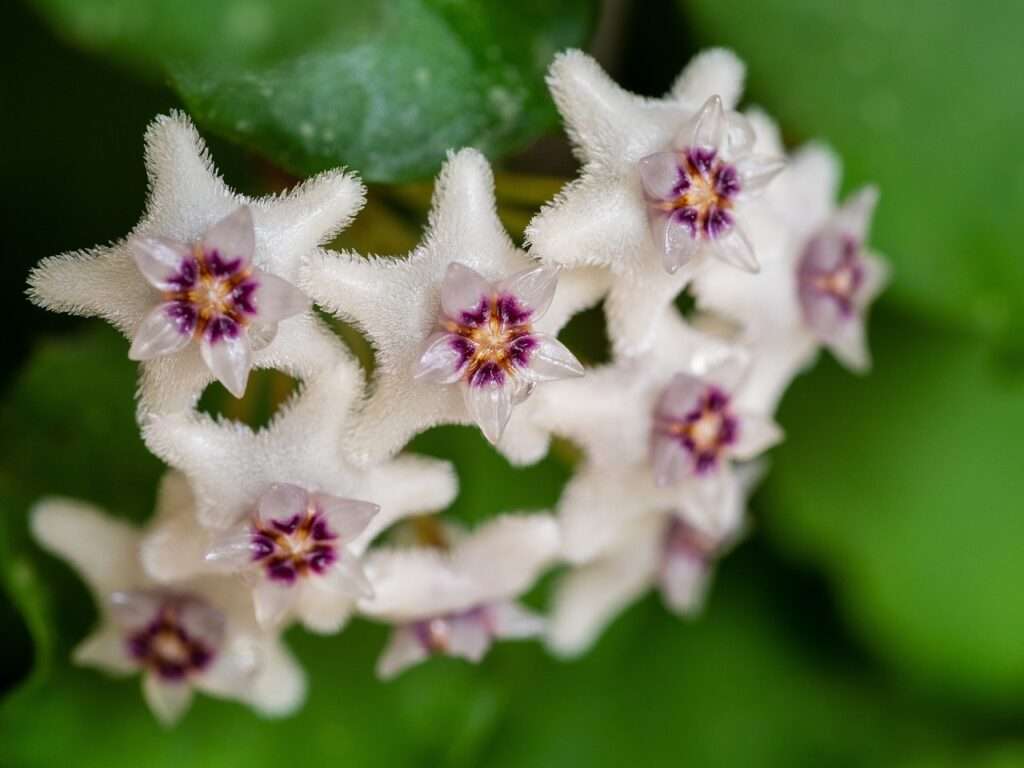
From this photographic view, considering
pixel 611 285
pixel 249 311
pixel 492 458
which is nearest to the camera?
pixel 249 311

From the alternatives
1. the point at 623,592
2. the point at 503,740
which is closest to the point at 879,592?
the point at 623,592

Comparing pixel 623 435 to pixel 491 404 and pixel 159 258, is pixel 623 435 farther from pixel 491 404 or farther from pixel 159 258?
pixel 159 258

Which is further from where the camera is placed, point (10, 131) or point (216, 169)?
point (10, 131)

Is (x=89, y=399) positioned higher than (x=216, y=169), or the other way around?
(x=216, y=169)

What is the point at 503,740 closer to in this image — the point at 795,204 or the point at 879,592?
the point at 879,592

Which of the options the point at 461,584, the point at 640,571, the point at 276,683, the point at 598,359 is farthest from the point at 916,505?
the point at 276,683

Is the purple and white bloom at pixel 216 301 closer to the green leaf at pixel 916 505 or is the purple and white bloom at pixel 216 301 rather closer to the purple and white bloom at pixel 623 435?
the purple and white bloom at pixel 623 435

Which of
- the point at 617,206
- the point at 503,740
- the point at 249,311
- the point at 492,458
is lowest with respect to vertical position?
the point at 503,740

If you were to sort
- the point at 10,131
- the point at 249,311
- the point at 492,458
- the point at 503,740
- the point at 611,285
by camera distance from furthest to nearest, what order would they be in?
1. the point at 503,740
2. the point at 492,458
3. the point at 10,131
4. the point at 611,285
5. the point at 249,311
